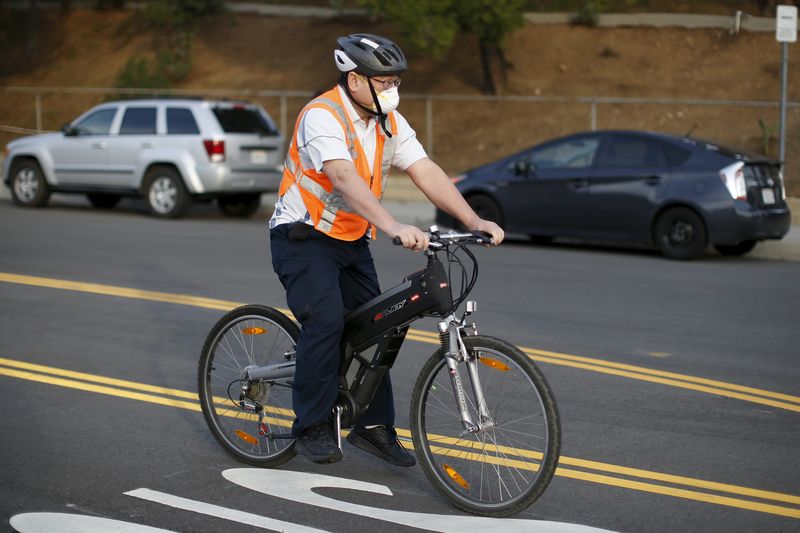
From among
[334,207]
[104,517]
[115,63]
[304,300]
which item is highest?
[115,63]

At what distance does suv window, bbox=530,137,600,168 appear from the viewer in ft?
51.4

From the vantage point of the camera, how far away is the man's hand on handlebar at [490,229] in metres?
5.19

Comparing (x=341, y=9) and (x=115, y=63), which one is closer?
(x=341, y=9)

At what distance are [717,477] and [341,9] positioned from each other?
2991 cm

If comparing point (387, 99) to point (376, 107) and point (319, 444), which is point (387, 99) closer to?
point (376, 107)

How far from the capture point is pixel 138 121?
19484 mm

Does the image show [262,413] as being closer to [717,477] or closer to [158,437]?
[158,437]

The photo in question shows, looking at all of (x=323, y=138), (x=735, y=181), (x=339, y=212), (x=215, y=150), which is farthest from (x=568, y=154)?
(x=323, y=138)

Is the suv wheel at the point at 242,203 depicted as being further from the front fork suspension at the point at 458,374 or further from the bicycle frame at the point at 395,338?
the front fork suspension at the point at 458,374

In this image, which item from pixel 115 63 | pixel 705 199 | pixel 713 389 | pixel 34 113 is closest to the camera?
pixel 713 389

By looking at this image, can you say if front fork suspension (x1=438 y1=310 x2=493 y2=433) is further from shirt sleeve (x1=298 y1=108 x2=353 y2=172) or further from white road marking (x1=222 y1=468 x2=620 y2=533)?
shirt sleeve (x1=298 y1=108 x2=353 y2=172)

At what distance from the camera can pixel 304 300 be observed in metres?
5.47

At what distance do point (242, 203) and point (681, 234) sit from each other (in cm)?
793

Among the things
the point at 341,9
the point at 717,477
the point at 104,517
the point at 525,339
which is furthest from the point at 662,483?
the point at 341,9
